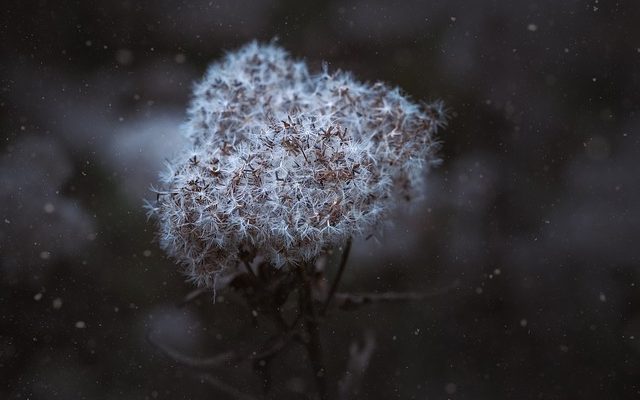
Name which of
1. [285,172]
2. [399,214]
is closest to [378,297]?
[399,214]

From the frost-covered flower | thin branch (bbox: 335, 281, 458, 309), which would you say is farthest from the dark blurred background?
the frost-covered flower

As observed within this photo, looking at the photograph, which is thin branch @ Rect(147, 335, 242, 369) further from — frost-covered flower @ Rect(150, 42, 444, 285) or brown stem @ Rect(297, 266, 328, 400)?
frost-covered flower @ Rect(150, 42, 444, 285)

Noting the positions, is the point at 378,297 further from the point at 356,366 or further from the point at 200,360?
the point at 200,360

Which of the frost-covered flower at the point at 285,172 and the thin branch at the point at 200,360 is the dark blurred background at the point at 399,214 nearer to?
the thin branch at the point at 200,360

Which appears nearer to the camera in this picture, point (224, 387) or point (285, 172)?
point (285, 172)

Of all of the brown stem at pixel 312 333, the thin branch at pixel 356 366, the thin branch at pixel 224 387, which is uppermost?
the thin branch at pixel 356 366

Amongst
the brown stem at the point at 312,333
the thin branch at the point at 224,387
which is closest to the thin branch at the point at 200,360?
the thin branch at the point at 224,387
